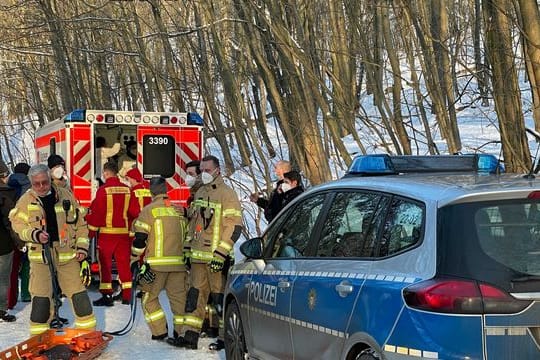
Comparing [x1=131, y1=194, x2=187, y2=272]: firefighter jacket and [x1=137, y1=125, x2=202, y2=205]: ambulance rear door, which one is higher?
[x1=137, y1=125, x2=202, y2=205]: ambulance rear door

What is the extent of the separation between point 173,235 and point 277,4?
6.09 meters

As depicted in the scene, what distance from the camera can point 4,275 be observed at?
32.0 feet

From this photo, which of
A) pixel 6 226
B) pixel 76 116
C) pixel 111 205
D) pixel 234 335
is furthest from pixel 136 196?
pixel 234 335

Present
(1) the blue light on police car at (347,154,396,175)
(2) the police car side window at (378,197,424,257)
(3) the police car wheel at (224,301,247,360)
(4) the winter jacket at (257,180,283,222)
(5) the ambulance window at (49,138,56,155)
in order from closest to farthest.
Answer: (2) the police car side window at (378,197,424,257) < (1) the blue light on police car at (347,154,396,175) < (3) the police car wheel at (224,301,247,360) < (4) the winter jacket at (257,180,283,222) < (5) the ambulance window at (49,138,56,155)

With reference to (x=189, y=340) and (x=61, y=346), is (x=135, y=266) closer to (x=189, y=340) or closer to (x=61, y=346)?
(x=189, y=340)

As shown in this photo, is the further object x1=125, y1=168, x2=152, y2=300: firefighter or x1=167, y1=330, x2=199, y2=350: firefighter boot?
x1=125, y1=168, x2=152, y2=300: firefighter

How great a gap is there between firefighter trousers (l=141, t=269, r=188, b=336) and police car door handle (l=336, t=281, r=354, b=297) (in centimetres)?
381

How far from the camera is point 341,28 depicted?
14344 mm

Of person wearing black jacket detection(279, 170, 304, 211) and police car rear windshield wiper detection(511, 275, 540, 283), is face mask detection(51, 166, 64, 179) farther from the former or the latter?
police car rear windshield wiper detection(511, 275, 540, 283)

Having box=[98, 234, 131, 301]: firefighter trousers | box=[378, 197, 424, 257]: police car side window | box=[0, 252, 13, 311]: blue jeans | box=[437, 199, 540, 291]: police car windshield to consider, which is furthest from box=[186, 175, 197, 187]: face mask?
box=[437, 199, 540, 291]: police car windshield

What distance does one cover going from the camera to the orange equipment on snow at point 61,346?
672 centimetres

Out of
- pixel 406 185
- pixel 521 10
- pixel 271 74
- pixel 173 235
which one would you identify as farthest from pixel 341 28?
pixel 406 185

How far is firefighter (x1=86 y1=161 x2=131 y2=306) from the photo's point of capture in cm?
1030

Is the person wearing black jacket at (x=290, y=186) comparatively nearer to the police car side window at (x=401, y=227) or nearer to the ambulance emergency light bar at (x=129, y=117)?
the ambulance emergency light bar at (x=129, y=117)
